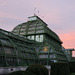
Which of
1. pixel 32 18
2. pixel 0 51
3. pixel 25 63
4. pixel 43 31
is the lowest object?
pixel 25 63

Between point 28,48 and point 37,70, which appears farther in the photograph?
point 28,48

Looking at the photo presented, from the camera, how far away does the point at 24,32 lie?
63531mm

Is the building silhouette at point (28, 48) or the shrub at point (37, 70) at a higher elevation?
the building silhouette at point (28, 48)

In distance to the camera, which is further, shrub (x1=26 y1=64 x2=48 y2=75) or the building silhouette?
the building silhouette

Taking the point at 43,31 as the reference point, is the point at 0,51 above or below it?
below

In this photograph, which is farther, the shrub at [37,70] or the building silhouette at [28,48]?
the building silhouette at [28,48]

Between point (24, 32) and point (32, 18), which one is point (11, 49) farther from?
point (32, 18)

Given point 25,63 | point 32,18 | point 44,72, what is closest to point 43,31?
point 32,18

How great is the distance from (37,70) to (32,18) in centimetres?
5702

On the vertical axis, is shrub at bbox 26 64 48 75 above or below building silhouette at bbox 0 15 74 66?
below

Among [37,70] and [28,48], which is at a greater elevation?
[28,48]

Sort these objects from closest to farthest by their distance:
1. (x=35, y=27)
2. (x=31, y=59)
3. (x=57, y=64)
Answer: (x=57, y=64) → (x=31, y=59) → (x=35, y=27)

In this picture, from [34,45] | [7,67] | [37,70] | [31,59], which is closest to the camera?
[37,70]

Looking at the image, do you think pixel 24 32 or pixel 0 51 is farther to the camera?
pixel 24 32
